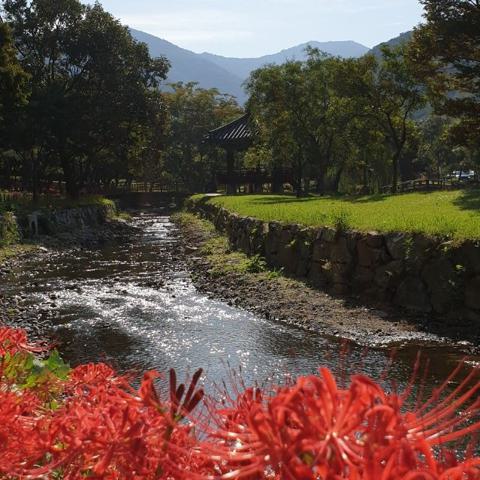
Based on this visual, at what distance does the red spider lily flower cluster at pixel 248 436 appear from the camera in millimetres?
928

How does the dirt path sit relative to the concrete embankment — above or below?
below

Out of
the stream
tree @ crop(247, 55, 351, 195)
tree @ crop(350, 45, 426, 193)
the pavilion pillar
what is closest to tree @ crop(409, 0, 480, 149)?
tree @ crop(350, 45, 426, 193)

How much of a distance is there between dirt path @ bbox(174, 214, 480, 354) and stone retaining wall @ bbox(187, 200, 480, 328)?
418 millimetres

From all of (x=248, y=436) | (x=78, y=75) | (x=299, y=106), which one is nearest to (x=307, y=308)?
(x=248, y=436)

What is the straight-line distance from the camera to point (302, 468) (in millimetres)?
922

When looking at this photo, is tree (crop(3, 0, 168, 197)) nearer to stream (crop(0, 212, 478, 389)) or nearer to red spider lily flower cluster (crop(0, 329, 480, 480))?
stream (crop(0, 212, 478, 389))

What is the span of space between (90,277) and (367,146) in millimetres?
19278

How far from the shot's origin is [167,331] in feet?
39.0

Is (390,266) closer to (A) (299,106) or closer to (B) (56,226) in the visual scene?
(A) (299,106)

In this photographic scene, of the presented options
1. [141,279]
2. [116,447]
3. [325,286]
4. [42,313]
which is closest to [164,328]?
[42,313]

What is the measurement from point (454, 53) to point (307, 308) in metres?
12.0

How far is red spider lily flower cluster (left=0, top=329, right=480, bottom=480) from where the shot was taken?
0.93 m

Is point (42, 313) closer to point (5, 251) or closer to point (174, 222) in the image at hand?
point (5, 251)

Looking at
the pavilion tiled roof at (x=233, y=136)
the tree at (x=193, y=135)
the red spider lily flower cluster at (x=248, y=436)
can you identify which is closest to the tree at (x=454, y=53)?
the pavilion tiled roof at (x=233, y=136)
